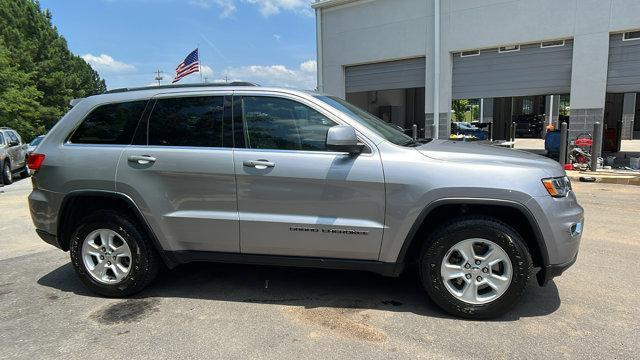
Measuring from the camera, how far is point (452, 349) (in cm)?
320

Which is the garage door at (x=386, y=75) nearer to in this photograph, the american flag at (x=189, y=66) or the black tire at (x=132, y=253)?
the american flag at (x=189, y=66)

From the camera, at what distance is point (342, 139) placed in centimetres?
343

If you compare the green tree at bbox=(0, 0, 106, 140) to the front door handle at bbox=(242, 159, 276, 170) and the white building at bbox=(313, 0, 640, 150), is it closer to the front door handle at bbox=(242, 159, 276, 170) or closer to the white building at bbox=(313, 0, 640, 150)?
the white building at bbox=(313, 0, 640, 150)

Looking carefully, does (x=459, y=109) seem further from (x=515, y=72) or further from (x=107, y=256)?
(x=107, y=256)

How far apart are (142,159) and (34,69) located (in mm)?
36863

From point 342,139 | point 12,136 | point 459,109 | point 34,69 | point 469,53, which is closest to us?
point 342,139

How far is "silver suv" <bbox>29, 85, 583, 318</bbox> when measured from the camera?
351cm

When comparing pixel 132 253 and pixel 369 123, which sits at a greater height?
pixel 369 123

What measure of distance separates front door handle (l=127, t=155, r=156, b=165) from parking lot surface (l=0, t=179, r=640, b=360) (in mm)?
1233

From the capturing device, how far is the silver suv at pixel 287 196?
3.51m

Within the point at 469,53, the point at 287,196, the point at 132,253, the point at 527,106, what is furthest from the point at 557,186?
the point at 527,106

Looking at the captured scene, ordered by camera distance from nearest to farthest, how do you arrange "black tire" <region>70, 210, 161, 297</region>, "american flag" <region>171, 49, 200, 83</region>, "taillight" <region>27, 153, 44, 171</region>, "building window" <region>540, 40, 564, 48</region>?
"black tire" <region>70, 210, 161, 297</region>
"taillight" <region>27, 153, 44, 171</region>
"building window" <region>540, 40, 564, 48</region>
"american flag" <region>171, 49, 200, 83</region>

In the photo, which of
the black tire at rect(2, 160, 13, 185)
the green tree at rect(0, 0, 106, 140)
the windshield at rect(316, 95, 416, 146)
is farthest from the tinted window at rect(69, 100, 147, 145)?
the green tree at rect(0, 0, 106, 140)

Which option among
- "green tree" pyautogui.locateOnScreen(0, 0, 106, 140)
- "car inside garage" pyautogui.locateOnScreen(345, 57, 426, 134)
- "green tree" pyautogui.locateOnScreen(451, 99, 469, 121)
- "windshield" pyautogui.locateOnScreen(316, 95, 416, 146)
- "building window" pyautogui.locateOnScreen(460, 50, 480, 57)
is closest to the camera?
"windshield" pyautogui.locateOnScreen(316, 95, 416, 146)
